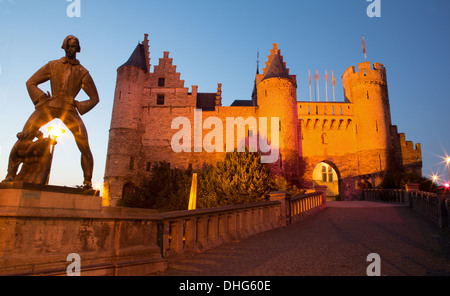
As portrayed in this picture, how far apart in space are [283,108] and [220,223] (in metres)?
24.2

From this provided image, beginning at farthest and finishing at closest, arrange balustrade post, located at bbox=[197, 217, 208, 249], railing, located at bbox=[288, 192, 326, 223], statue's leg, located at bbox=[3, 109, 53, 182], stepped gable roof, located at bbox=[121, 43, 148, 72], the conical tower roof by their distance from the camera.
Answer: the conical tower roof, stepped gable roof, located at bbox=[121, 43, 148, 72], railing, located at bbox=[288, 192, 326, 223], balustrade post, located at bbox=[197, 217, 208, 249], statue's leg, located at bbox=[3, 109, 53, 182]

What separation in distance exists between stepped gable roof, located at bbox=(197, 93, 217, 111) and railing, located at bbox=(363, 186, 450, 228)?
2066 centimetres

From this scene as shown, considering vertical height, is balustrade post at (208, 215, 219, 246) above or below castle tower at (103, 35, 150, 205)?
below

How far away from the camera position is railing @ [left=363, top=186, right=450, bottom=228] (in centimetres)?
917

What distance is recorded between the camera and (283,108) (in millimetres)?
29438

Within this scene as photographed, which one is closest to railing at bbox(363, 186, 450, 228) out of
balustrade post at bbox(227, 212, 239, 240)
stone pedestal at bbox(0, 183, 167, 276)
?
balustrade post at bbox(227, 212, 239, 240)

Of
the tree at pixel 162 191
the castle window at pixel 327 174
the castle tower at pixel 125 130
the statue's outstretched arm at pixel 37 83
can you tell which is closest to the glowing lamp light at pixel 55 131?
the statue's outstretched arm at pixel 37 83

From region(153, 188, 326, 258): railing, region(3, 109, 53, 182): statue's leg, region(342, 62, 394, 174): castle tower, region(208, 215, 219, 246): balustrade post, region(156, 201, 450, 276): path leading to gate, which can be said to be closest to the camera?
region(3, 109, 53, 182): statue's leg

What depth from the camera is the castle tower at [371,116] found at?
30312 millimetres

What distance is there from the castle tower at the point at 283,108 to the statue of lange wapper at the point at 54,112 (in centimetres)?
2460

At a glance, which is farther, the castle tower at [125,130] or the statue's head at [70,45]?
the castle tower at [125,130]

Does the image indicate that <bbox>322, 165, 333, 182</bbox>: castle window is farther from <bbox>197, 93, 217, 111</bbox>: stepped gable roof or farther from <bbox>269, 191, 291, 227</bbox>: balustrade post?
<bbox>269, 191, 291, 227</bbox>: balustrade post

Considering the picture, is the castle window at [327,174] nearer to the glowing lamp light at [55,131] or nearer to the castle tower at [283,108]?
the castle tower at [283,108]
